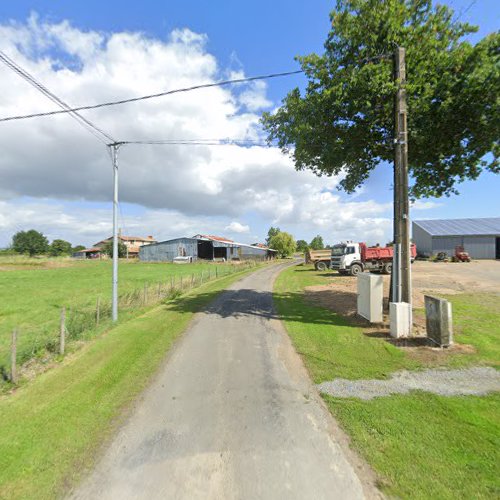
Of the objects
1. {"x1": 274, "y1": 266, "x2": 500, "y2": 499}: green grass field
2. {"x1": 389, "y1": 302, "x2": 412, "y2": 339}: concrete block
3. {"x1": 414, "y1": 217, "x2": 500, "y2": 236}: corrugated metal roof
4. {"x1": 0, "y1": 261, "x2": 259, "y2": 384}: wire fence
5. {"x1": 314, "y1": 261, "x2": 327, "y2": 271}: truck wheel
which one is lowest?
{"x1": 0, "y1": 261, "x2": 259, "y2": 384}: wire fence

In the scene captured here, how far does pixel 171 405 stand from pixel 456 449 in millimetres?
4223

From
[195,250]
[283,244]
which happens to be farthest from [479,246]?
[283,244]

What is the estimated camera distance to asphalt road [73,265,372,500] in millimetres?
3213

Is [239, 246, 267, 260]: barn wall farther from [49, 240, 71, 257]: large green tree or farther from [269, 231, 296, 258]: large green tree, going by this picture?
[49, 240, 71, 257]: large green tree

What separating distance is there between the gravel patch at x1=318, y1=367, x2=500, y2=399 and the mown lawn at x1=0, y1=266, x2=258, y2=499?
12.7 feet

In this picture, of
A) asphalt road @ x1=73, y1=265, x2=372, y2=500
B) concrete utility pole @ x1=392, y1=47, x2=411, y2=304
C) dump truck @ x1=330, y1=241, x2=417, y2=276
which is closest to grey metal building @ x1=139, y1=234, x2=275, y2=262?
dump truck @ x1=330, y1=241, x2=417, y2=276

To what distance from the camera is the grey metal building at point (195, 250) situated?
60375 millimetres

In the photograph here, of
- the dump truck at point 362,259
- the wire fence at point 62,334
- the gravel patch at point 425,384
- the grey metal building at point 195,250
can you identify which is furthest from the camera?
the grey metal building at point 195,250

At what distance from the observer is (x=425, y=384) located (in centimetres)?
547

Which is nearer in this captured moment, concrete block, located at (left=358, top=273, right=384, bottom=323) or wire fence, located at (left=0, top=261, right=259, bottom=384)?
wire fence, located at (left=0, top=261, right=259, bottom=384)

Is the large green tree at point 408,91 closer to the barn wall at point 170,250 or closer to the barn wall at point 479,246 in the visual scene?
the barn wall at point 479,246

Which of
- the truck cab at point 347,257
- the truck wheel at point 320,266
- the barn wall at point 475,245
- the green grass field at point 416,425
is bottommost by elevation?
the green grass field at point 416,425

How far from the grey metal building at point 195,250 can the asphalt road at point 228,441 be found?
53.2m

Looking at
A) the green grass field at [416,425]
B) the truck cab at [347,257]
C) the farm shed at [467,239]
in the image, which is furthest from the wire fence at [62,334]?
the farm shed at [467,239]
